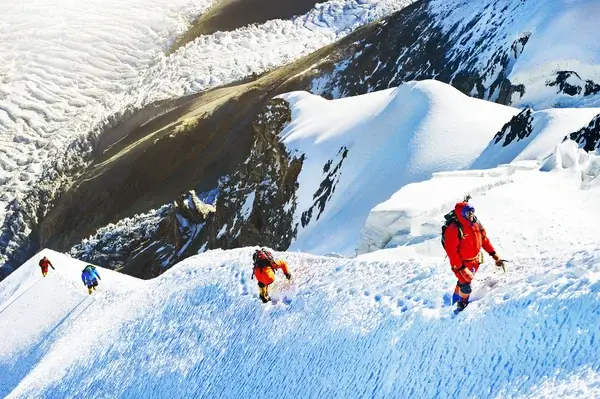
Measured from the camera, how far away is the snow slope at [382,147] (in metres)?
42.5

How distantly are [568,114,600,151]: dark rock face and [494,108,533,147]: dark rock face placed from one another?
6.17m

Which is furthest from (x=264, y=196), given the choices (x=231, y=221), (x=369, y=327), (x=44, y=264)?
(x=369, y=327)

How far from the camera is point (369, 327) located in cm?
1719

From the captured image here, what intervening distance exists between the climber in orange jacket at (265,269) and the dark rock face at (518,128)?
22928 millimetres

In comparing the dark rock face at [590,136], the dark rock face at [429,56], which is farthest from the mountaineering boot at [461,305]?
the dark rock face at [429,56]

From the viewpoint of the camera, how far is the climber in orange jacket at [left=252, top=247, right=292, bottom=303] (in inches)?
818

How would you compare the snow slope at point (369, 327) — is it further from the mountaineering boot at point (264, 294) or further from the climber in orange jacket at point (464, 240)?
the climber in orange jacket at point (464, 240)

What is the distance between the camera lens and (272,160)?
206 feet

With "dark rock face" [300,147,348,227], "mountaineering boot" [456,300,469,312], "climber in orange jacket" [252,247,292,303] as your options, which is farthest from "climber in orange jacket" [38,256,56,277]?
"mountaineering boot" [456,300,469,312]

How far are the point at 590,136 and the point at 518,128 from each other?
333 inches

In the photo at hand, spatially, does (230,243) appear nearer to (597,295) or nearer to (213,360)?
(213,360)

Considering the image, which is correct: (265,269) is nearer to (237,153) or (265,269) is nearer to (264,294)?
(264,294)

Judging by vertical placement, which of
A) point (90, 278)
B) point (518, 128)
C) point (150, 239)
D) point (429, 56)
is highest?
point (90, 278)

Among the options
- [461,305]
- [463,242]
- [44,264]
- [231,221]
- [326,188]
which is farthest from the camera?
[231,221]
